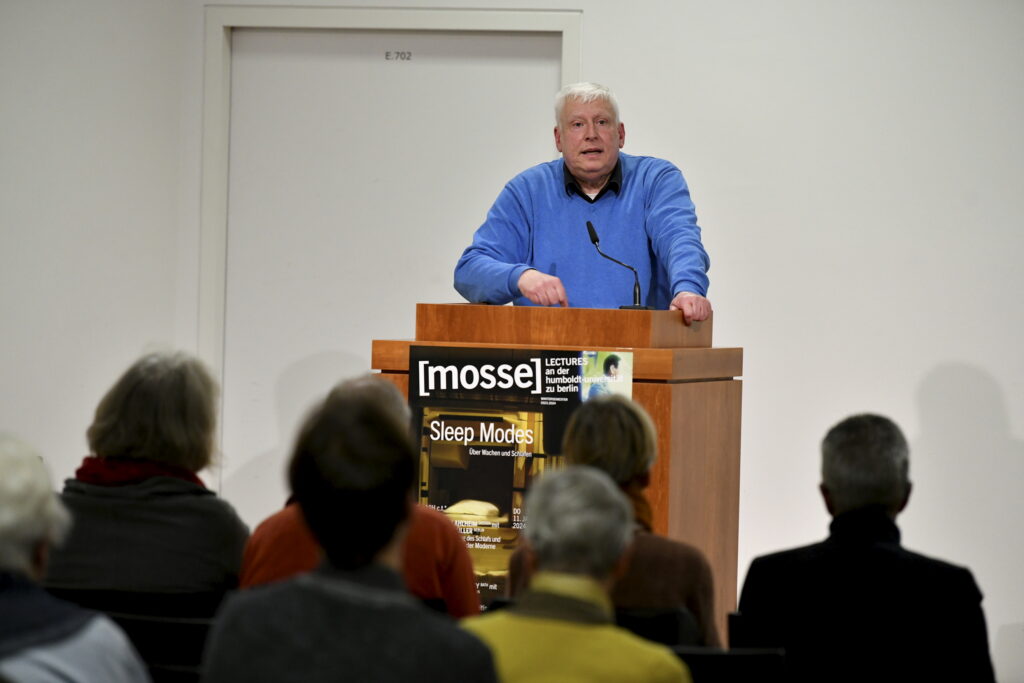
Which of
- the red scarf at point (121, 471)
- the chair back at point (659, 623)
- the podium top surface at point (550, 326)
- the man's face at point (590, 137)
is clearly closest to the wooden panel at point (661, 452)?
the podium top surface at point (550, 326)

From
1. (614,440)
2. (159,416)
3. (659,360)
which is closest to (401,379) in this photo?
(659,360)

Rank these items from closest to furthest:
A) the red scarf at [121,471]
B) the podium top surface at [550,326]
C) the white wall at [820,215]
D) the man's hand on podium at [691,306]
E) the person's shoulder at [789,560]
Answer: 1. the person's shoulder at [789,560]
2. the red scarf at [121,471]
3. the podium top surface at [550,326]
4. the man's hand on podium at [691,306]
5. the white wall at [820,215]

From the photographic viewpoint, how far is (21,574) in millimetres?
1665

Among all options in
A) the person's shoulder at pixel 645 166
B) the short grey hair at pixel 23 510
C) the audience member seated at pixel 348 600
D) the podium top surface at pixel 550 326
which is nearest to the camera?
the audience member seated at pixel 348 600

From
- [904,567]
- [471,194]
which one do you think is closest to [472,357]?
[904,567]

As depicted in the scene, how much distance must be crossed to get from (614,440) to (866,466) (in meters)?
0.44

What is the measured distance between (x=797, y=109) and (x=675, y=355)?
2.60 m

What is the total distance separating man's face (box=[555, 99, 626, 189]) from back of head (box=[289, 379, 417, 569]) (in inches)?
107

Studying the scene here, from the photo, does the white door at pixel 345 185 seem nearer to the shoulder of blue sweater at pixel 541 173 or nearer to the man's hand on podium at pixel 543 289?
the shoulder of blue sweater at pixel 541 173

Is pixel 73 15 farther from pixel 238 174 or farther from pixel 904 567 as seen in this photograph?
pixel 904 567

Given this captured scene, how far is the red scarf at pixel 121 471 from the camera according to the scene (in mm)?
2301

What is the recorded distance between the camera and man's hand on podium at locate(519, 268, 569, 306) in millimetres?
3492

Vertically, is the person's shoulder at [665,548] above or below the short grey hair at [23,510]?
below

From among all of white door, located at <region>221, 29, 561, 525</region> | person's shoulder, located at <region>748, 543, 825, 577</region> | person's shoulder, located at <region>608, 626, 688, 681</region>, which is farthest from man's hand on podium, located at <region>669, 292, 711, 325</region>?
white door, located at <region>221, 29, 561, 525</region>
